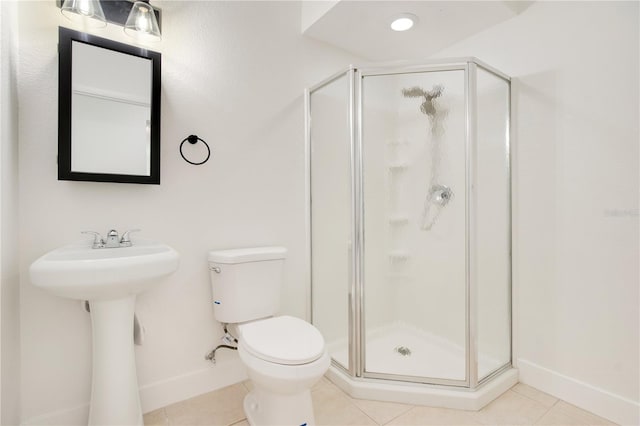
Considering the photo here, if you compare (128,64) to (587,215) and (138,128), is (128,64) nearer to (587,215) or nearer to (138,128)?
(138,128)

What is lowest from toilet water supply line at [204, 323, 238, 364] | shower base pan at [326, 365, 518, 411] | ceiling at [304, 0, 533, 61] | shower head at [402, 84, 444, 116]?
shower base pan at [326, 365, 518, 411]

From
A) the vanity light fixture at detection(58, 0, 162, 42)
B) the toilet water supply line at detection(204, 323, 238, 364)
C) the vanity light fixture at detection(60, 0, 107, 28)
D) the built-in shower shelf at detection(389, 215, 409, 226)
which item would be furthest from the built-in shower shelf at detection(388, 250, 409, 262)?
the vanity light fixture at detection(60, 0, 107, 28)

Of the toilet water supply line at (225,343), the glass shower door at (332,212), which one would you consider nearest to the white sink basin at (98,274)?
the toilet water supply line at (225,343)

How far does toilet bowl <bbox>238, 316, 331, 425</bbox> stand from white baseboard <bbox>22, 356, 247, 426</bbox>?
0.31 metres

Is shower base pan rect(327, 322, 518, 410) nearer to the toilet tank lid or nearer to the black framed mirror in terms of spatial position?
the toilet tank lid

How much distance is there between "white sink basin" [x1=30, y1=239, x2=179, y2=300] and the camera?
105 cm

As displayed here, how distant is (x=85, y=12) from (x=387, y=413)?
2.30m

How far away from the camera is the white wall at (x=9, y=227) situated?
45.1 inches

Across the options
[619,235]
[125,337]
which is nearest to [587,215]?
[619,235]

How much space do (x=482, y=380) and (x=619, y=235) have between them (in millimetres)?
981

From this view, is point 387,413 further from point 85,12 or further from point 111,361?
point 85,12

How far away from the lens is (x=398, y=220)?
6.81 feet

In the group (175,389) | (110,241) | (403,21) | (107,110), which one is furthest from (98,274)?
(403,21)

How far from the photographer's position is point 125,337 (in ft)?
4.33
